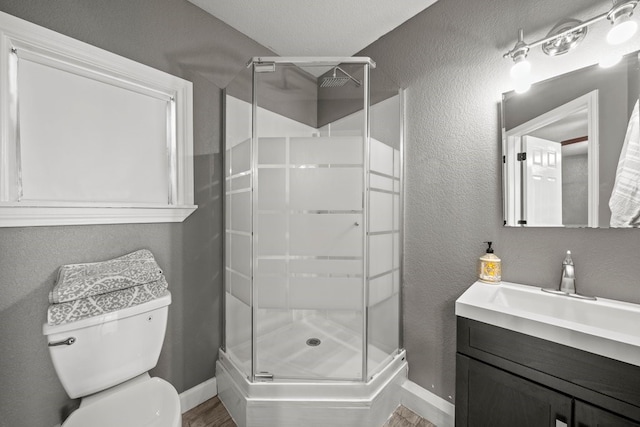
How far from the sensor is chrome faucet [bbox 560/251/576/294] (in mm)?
1110

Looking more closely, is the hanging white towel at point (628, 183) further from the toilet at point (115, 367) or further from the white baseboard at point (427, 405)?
the toilet at point (115, 367)

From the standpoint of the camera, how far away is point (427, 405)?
1.54m

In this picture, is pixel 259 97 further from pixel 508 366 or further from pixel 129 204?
pixel 508 366

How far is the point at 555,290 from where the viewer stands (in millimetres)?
1173

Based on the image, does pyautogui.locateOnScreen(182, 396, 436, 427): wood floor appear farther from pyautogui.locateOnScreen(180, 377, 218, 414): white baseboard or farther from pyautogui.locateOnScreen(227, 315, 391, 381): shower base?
pyautogui.locateOnScreen(227, 315, 391, 381): shower base

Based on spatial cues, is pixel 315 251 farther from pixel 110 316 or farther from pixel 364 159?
pixel 110 316

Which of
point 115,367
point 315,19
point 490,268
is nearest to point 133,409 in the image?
point 115,367

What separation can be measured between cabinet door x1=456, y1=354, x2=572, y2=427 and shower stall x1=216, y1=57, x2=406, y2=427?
486 mm

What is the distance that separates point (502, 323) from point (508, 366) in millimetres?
169

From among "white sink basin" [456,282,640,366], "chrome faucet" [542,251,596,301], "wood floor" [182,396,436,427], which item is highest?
"chrome faucet" [542,251,596,301]

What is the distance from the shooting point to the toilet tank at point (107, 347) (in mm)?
1039

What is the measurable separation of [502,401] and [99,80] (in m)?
2.30

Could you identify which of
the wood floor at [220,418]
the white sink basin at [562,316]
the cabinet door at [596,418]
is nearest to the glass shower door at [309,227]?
the wood floor at [220,418]

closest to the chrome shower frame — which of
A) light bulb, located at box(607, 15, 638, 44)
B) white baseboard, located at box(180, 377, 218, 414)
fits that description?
white baseboard, located at box(180, 377, 218, 414)
